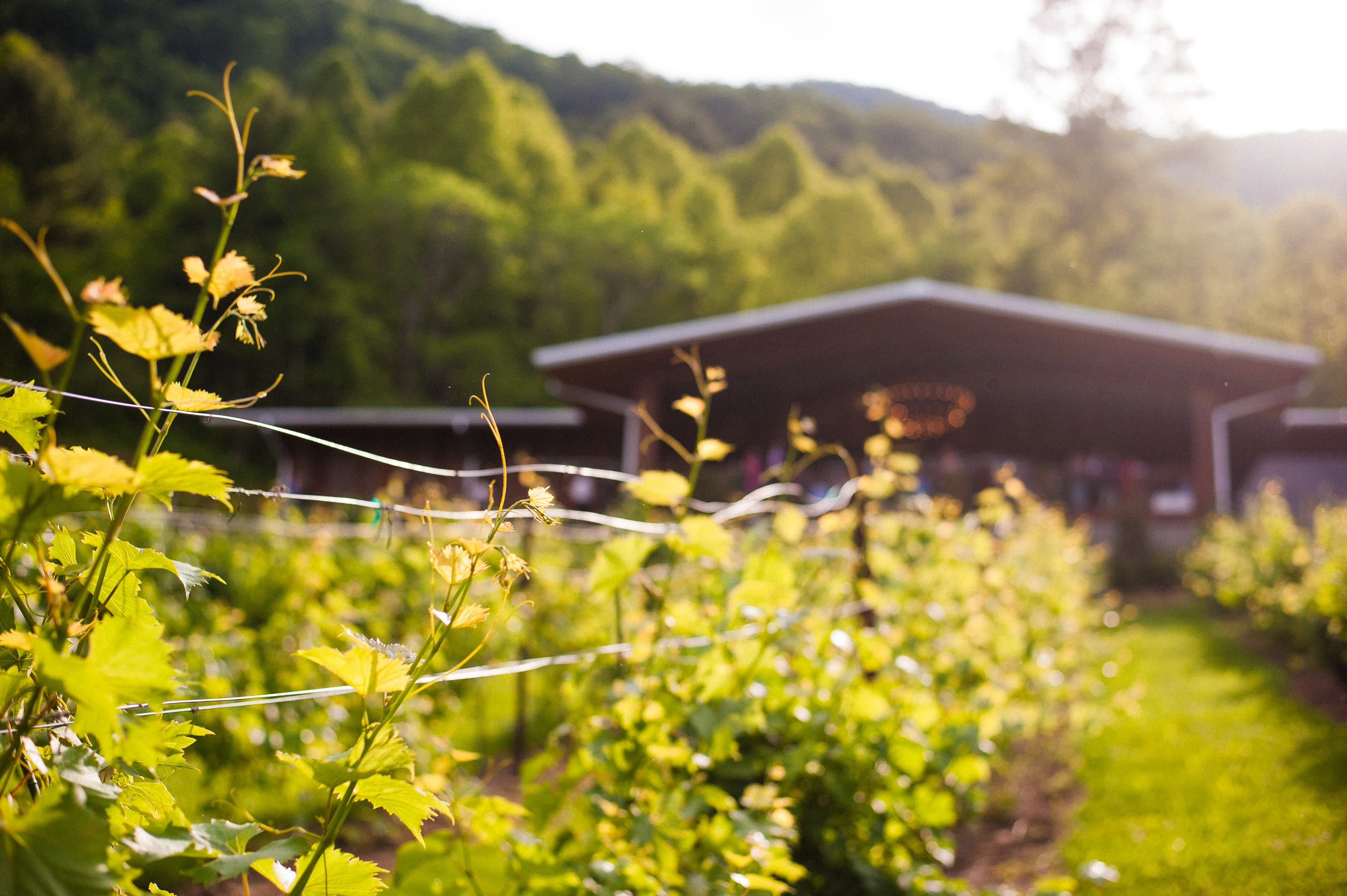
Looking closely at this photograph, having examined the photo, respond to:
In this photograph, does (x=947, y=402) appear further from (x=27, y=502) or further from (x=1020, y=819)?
(x=27, y=502)

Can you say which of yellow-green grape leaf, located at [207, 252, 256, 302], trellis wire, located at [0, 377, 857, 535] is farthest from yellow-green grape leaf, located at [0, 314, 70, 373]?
yellow-green grape leaf, located at [207, 252, 256, 302]

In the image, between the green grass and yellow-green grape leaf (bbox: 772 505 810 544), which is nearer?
yellow-green grape leaf (bbox: 772 505 810 544)

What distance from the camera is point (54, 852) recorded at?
1.96ft

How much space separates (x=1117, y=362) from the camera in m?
13.7

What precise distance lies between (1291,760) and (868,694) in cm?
355

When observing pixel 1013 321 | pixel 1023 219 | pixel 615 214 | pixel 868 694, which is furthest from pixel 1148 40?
pixel 868 694

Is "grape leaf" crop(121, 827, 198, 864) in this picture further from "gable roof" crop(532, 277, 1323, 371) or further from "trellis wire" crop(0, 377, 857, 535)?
"gable roof" crop(532, 277, 1323, 371)

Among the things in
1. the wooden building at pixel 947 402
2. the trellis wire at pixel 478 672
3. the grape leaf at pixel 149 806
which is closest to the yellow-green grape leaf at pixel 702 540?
the trellis wire at pixel 478 672

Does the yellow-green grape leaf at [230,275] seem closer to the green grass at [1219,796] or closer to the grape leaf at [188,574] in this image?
the grape leaf at [188,574]

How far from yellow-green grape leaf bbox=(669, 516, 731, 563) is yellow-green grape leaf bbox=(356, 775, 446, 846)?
2.61 ft

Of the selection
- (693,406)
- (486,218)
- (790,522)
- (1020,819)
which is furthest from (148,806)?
(486,218)

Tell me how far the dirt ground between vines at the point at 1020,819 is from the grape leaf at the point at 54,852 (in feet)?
5.56

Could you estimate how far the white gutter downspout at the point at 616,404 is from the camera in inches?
538

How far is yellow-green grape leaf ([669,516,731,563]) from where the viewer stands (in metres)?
1.59
